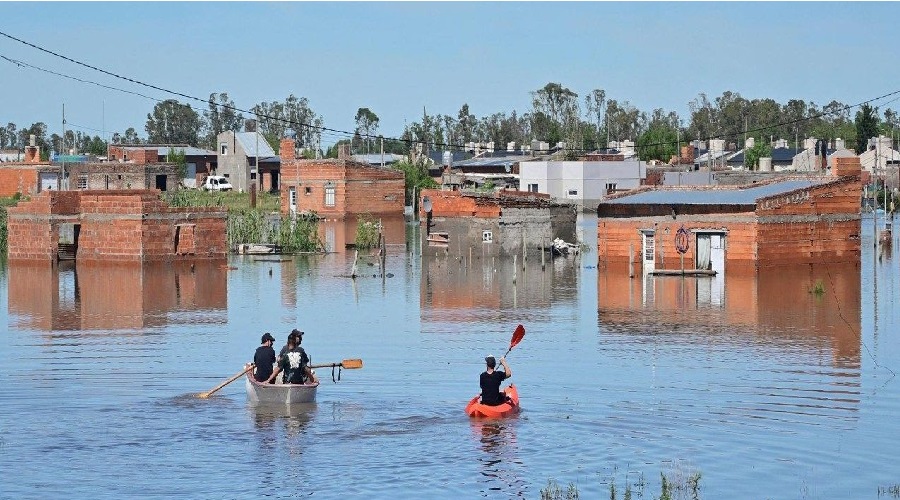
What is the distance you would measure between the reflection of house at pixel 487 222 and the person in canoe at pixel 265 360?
39023 mm

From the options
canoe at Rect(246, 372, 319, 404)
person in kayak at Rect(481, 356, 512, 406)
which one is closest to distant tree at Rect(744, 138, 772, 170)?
canoe at Rect(246, 372, 319, 404)

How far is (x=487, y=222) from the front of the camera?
66.6 m

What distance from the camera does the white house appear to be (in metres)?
108

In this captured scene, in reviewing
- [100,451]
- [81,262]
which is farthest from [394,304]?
[100,451]

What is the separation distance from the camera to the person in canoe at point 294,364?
87.8 feet

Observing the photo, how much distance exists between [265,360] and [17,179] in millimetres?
85965

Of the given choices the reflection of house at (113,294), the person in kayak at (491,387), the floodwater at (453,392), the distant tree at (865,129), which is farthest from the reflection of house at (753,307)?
the distant tree at (865,129)

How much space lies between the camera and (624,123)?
648 ft

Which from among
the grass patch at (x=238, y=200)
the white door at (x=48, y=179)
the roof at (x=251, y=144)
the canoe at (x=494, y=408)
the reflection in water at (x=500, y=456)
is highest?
the roof at (x=251, y=144)

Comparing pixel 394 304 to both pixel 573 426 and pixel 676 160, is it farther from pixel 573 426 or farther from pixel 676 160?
pixel 676 160

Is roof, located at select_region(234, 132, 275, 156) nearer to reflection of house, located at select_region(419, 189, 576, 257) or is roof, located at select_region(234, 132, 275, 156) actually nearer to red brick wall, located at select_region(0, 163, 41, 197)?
red brick wall, located at select_region(0, 163, 41, 197)

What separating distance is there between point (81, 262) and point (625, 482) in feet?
146

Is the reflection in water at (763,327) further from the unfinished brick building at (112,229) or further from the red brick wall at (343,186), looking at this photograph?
the red brick wall at (343,186)

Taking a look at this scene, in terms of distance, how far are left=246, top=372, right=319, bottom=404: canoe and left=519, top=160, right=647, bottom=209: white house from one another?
81241mm
